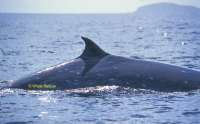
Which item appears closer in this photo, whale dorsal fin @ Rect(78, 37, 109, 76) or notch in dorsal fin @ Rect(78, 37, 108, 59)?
whale dorsal fin @ Rect(78, 37, 109, 76)

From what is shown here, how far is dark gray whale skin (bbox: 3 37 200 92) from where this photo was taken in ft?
37.5

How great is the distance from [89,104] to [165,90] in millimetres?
2577

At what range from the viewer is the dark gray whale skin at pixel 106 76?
11438 millimetres

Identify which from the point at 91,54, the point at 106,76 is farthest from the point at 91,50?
the point at 106,76

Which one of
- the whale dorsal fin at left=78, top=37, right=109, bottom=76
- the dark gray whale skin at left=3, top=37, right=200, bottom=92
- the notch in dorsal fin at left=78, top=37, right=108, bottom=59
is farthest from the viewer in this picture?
the notch in dorsal fin at left=78, top=37, right=108, bottom=59

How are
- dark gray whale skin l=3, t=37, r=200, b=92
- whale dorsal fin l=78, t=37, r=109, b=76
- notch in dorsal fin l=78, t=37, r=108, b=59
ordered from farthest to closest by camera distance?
notch in dorsal fin l=78, t=37, r=108, b=59, whale dorsal fin l=78, t=37, r=109, b=76, dark gray whale skin l=3, t=37, r=200, b=92

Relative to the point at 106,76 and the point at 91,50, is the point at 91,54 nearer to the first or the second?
the point at 91,50

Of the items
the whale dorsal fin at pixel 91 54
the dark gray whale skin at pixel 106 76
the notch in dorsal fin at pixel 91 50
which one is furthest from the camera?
the notch in dorsal fin at pixel 91 50

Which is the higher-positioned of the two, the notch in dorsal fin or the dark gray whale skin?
the notch in dorsal fin

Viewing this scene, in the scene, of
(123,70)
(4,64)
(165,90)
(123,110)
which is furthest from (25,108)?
(4,64)

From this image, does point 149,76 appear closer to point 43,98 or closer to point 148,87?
point 148,87

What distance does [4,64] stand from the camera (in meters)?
21.7

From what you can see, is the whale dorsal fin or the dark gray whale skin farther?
the whale dorsal fin

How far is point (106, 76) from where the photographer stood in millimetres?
11570
